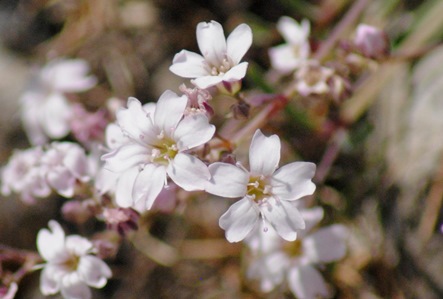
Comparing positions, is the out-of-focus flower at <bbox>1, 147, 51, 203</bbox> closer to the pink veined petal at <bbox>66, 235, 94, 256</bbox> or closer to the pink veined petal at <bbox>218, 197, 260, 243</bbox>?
the pink veined petal at <bbox>66, 235, 94, 256</bbox>

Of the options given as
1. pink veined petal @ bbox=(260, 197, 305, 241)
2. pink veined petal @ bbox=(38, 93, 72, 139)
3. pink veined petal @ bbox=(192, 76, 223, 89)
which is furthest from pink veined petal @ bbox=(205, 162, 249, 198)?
pink veined petal @ bbox=(38, 93, 72, 139)

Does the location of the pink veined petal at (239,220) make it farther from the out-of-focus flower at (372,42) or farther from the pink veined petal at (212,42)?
the out-of-focus flower at (372,42)

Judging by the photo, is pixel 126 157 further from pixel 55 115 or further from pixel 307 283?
pixel 55 115

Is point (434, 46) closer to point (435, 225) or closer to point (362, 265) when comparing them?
point (435, 225)

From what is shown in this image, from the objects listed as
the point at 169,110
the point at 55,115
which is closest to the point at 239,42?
the point at 169,110

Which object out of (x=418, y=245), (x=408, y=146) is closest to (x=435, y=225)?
(x=418, y=245)
